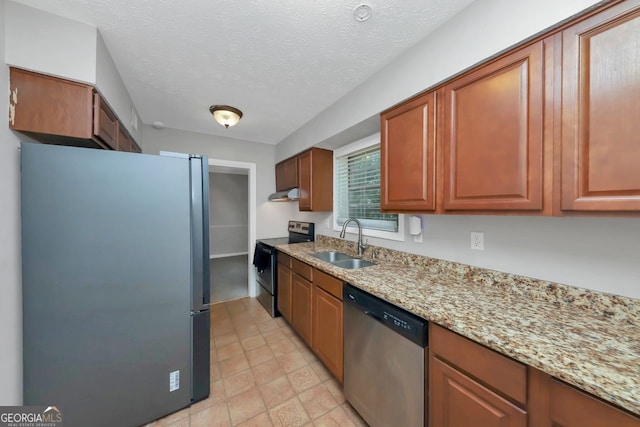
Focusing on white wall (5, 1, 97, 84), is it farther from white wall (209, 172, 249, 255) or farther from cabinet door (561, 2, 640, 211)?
white wall (209, 172, 249, 255)

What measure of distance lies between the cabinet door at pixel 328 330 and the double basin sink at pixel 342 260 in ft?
1.22

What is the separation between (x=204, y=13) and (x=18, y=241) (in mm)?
1608

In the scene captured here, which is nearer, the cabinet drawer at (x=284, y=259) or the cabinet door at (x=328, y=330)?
the cabinet door at (x=328, y=330)

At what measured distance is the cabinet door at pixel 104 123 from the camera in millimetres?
1357

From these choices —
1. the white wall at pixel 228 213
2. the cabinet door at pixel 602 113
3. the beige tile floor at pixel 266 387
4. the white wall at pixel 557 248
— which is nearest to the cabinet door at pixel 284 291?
the beige tile floor at pixel 266 387

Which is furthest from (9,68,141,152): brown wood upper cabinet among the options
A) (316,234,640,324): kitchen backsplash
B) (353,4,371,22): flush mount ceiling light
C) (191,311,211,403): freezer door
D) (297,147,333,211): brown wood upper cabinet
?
(316,234,640,324): kitchen backsplash

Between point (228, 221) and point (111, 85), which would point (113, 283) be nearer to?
point (111, 85)

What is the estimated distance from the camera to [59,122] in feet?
4.15

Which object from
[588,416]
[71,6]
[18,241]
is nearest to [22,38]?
[71,6]

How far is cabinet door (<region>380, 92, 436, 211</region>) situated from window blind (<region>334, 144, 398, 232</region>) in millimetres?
551

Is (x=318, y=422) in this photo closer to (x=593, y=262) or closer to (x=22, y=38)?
(x=593, y=262)

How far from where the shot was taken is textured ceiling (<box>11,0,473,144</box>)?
3.95 ft

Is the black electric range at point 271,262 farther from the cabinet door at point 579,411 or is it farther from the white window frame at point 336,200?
the cabinet door at point 579,411

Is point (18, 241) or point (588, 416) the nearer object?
point (588, 416)
